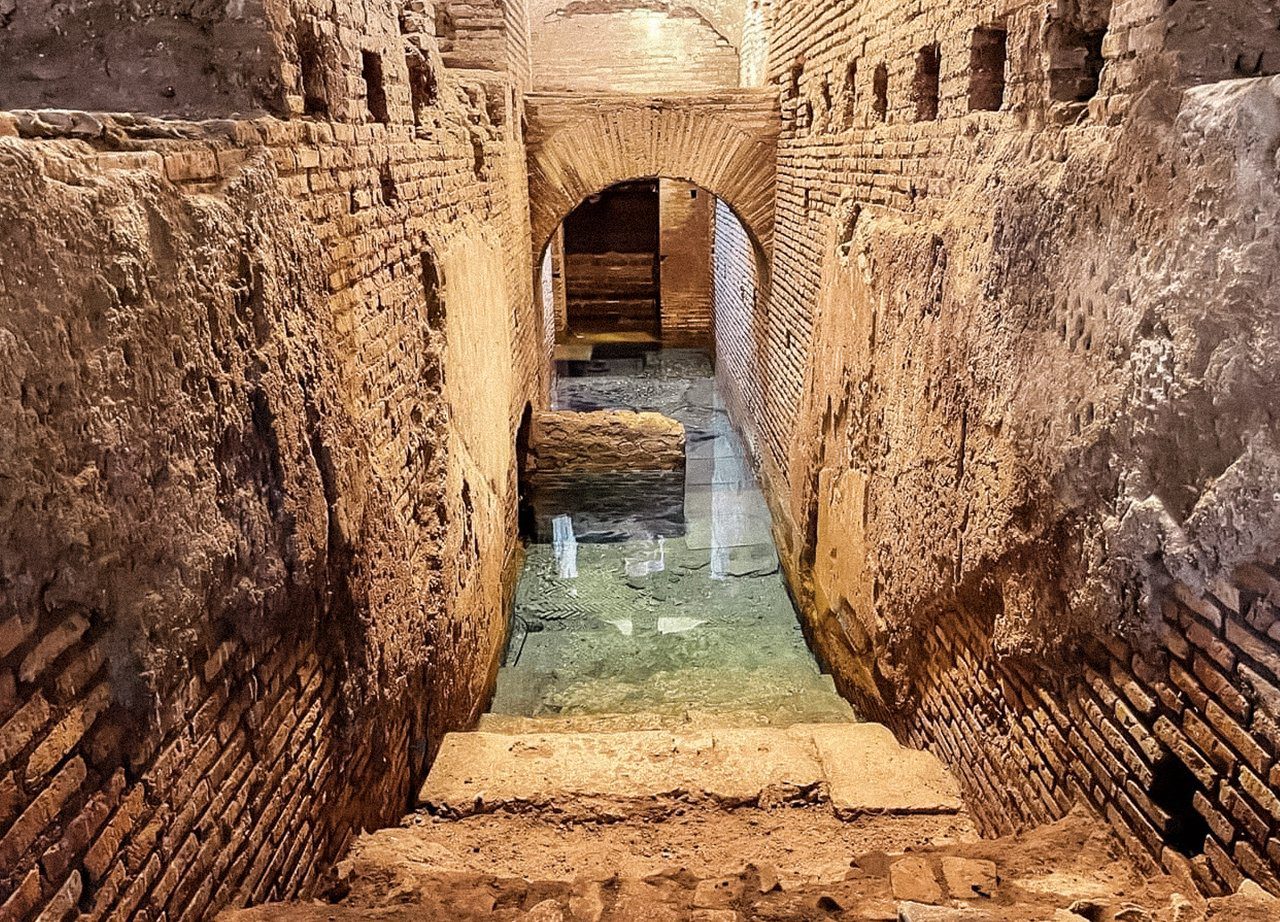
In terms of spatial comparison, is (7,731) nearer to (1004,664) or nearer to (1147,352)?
A: (1147,352)

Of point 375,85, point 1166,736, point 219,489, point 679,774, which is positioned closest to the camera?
point 219,489

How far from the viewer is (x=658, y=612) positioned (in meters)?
6.74

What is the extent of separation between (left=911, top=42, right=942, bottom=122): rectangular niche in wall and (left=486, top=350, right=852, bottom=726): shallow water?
3.17 metres

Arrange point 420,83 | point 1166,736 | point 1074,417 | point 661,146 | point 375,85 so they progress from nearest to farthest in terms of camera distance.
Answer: point 1166,736 < point 1074,417 < point 375,85 < point 420,83 < point 661,146

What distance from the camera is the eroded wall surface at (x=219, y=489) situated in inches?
63.7

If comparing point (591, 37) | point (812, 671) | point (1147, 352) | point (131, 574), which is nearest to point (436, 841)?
point (131, 574)

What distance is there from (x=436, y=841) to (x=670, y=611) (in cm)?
353

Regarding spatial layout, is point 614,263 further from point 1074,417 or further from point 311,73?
point 1074,417

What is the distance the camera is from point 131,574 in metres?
1.81

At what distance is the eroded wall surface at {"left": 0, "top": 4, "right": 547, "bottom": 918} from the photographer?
1617mm

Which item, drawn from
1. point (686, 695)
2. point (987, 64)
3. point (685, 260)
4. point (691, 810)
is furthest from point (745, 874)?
point (685, 260)

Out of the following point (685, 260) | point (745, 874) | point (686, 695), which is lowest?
point (686, 695)

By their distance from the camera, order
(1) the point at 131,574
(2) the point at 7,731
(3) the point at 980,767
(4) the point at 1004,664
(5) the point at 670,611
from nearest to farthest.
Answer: (2) the point at 7,731 < (1) the point at 131,574 < (4) the point at 1004,664 < (3) the point at 980,767 < (5) the point at 670,611

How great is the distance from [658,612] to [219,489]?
4826 mm
